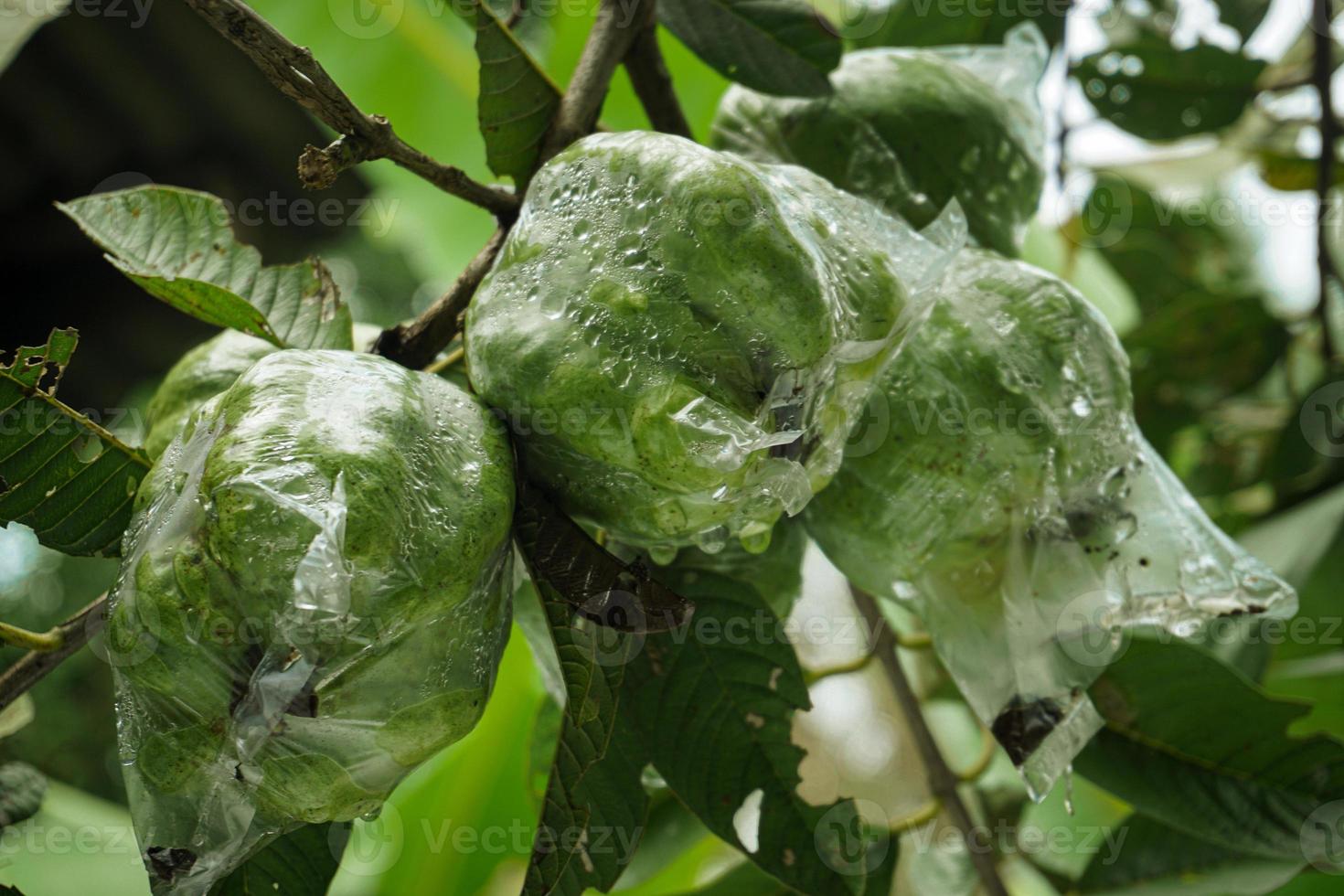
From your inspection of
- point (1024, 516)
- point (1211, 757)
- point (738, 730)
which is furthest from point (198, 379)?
point (1211, 757)

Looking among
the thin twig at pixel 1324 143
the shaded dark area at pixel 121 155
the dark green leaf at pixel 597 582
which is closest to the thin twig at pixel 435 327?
the dark green leaf at pixel 597 582

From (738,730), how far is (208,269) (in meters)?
0.65

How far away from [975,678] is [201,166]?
2502mm

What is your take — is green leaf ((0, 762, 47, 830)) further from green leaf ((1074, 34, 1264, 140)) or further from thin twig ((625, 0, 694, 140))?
green leaf ((1074, 34, 1264, 140))

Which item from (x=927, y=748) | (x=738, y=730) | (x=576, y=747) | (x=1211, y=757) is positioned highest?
(x=576, y=747)

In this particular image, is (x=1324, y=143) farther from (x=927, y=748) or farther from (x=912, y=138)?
(x=927, y=748)

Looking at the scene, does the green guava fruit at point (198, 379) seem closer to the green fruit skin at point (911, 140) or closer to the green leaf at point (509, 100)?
the green leaf at point (509, 100)

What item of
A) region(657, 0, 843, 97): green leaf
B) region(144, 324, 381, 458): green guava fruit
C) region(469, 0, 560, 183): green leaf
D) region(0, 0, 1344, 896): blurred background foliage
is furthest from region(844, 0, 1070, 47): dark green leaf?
region(144, 324, 381, 458): green guava fruit

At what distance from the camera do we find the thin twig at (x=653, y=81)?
1155 mm

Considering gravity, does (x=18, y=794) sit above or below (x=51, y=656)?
below

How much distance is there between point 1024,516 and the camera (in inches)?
36.8

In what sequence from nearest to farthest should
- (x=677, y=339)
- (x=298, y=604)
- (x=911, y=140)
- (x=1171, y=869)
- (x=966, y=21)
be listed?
(x=298, y=604) → (x=677, y=339) → (x=911, y=140) → (x=1171, y=869) → (x=966, y=21)

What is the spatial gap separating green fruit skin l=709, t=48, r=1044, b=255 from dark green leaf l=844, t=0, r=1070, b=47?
452 millimetres

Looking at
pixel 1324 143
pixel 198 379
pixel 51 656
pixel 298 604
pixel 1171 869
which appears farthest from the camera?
pixel 1324 143
